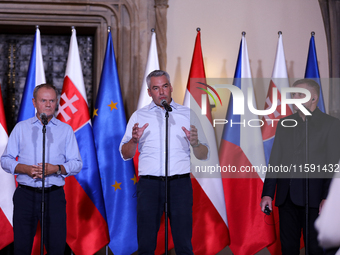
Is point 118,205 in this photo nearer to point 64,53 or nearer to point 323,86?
point 64,53

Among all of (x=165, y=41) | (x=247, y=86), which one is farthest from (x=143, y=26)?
(x=247, y=86)

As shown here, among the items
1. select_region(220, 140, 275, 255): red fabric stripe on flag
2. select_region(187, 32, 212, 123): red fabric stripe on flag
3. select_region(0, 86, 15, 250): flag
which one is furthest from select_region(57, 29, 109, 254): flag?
select_region(220, 140, 275, 255): red fabric stripe on flag

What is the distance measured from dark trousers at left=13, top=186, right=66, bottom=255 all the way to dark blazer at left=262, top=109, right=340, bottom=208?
5.04 ft

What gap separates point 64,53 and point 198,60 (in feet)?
5.38

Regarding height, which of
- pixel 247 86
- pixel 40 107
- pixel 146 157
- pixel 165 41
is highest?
pixel 165 41

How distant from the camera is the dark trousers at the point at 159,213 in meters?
2.75

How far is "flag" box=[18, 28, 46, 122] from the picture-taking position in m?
3.70

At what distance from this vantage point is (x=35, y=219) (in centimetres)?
275

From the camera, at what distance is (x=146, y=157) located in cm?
288

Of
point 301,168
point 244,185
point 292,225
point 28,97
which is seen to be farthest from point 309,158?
point 28,97

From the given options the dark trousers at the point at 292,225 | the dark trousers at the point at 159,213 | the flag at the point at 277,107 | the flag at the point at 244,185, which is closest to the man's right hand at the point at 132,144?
the dark trousers at the point at 159,213

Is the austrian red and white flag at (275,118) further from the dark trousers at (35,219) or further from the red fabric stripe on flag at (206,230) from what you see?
the dark trousers at (35,219)

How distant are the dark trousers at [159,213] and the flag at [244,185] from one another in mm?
1103

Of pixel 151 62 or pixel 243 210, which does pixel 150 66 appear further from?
pixel 243 210
